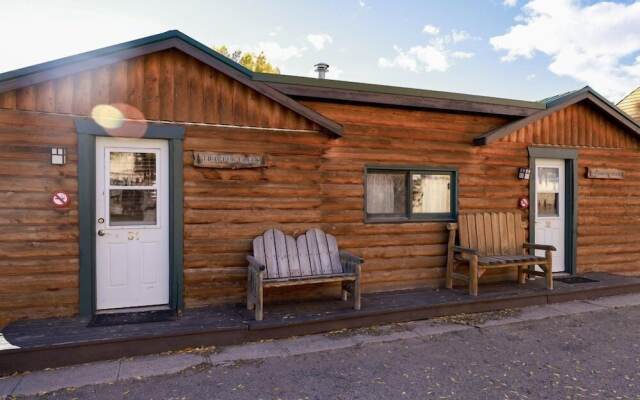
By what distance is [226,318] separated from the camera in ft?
14.8

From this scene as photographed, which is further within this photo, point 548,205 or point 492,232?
point 548,205

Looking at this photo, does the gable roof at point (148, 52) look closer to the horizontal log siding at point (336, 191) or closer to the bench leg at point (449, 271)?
the horizontal log siding at point (336, 191)

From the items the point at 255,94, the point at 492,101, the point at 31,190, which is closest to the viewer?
the point at 31,190

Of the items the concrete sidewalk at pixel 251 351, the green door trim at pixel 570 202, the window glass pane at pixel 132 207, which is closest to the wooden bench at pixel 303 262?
the concrete sidewalk at pixel 251 351

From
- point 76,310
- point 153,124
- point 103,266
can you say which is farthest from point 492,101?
point 76,310

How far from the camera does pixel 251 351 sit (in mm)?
4020

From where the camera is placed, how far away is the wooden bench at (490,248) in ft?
18.7

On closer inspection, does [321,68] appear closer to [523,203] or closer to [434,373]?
[523,203]

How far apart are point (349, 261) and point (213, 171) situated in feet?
6.95

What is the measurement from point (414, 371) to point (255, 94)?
12.4 feet

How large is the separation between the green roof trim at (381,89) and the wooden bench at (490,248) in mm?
1893

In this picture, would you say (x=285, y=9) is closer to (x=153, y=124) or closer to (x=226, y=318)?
(x=153, y=124)

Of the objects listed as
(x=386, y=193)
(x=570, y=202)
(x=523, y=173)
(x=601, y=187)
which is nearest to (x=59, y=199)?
(x=386, y=193)

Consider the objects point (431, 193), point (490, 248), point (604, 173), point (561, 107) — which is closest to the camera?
point (490, 248)
